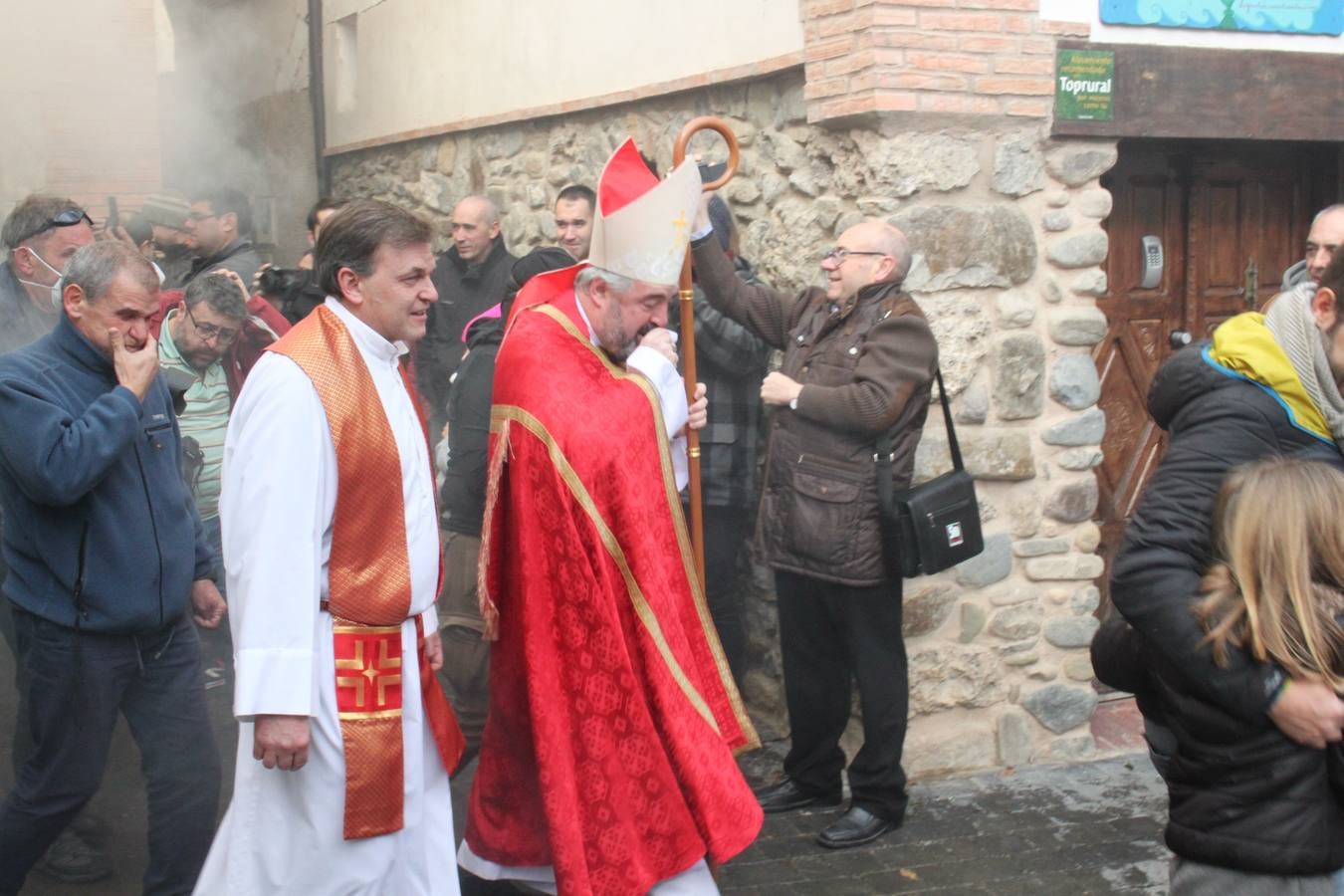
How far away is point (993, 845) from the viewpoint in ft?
14.9

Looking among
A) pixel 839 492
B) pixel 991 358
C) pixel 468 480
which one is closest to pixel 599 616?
pixel 839 492

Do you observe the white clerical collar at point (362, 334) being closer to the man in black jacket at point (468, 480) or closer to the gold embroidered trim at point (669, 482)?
the gold embroidered trim at point (669, 482)

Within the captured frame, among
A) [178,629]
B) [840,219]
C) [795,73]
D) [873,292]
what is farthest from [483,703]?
[795,73]

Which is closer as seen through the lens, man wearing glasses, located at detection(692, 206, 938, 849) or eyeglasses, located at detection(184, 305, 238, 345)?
man wearing glasses, located at detection(692, 206, 938, 849)

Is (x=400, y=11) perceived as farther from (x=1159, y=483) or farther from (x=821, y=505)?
(x=1159, y=483)

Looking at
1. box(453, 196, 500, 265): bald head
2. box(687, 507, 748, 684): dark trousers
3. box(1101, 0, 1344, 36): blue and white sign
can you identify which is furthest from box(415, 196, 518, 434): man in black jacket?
box(1101, 0, 1344, 36): blue and white sign

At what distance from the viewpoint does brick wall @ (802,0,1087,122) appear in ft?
15.4

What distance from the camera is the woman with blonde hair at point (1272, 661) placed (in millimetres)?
2268

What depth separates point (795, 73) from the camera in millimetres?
5129

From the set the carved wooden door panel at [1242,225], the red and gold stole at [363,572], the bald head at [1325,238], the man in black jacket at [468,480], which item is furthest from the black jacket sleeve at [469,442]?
the carved wooden door panel at [1242,225]

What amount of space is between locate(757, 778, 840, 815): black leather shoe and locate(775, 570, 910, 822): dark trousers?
22 millimetres

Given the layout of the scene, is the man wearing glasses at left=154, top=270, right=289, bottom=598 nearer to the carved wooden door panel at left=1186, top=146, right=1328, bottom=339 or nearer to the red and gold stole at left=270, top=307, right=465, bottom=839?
the red and gold stole at left=270, top=307, right=465, bottom=839

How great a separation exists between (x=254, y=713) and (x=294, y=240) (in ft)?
27.0

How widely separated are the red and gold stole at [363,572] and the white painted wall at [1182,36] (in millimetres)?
2992
